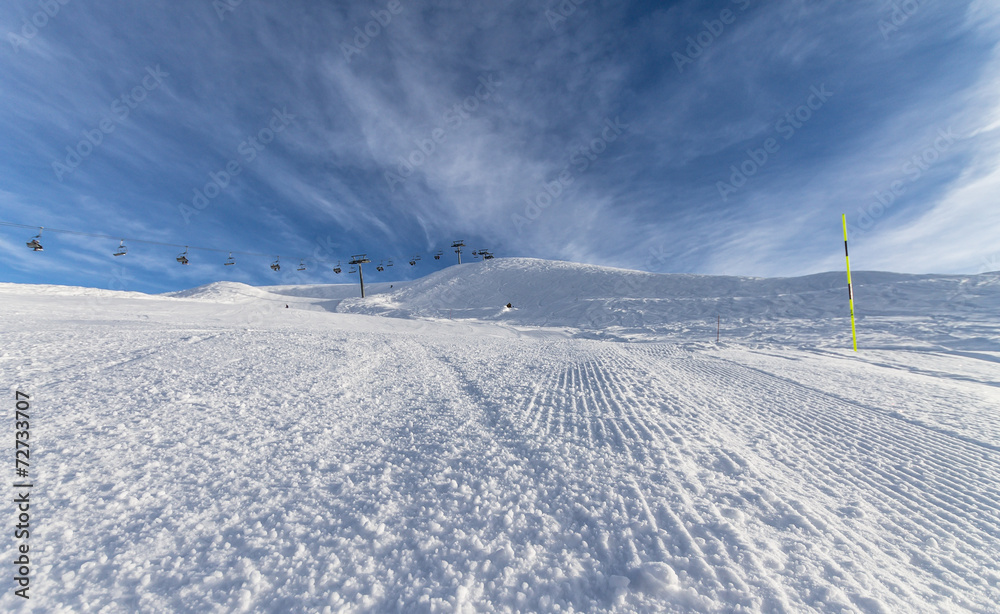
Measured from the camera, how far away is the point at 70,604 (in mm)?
1796

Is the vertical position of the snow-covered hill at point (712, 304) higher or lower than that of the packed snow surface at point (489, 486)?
higher

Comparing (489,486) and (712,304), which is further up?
(712,304)

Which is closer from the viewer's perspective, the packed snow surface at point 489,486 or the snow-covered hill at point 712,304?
the packed snow surface at point 489,486

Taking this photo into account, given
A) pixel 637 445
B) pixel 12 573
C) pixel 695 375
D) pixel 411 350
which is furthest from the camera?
pixel 411 350

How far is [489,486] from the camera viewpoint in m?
2.87

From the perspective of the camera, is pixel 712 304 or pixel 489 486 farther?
pixel 712 304

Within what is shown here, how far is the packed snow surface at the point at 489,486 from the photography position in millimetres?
1918

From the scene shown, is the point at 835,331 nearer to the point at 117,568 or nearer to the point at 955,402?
Result: the point at 955,402

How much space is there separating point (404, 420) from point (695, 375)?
5.96m

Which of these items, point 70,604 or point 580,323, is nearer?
point 70,604

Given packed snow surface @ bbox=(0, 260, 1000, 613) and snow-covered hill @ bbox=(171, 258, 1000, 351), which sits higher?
snow-covered hill @ bbox=(171, 258, 1000, 351)

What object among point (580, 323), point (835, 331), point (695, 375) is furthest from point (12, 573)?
point (580, 323)

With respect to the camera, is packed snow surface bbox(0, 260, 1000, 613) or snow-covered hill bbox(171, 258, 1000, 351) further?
snow-covered hill bbox(171, 258, 1000, 351)

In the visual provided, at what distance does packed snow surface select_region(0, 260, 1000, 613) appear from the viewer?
1918 millimetres
